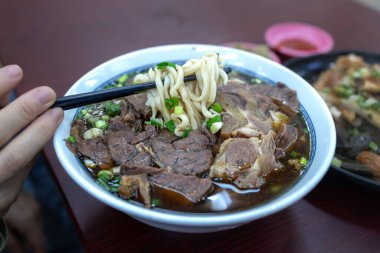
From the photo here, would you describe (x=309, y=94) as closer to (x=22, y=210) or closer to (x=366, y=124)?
(x=366, y=124)

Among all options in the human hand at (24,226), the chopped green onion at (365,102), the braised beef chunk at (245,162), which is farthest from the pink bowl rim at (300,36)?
the human hand at (24,226)

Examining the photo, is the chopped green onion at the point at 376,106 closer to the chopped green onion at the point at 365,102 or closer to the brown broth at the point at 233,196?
the chopped green onion at the point at 365,102

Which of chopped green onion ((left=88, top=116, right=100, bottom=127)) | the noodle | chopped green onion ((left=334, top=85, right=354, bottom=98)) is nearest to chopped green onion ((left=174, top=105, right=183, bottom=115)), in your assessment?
the noodle

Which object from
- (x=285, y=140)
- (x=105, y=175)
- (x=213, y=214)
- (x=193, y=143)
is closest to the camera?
(x=213, y=214)

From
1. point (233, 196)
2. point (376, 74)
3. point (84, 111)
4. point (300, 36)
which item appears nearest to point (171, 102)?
point (84, 111)

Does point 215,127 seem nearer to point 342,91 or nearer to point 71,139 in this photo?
point 71,139

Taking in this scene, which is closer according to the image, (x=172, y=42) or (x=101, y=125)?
(x=101, y=125)
